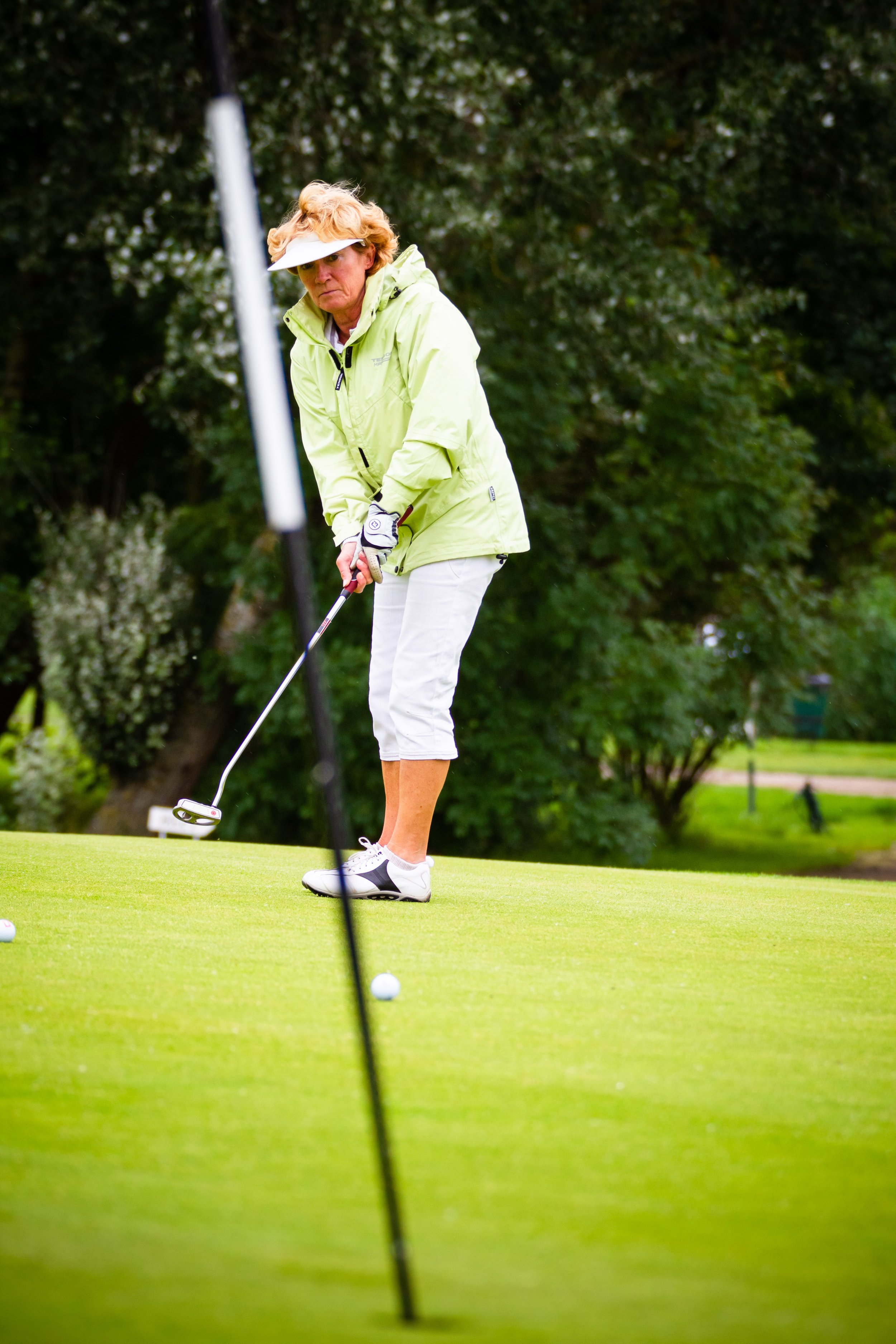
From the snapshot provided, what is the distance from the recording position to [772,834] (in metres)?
22.1

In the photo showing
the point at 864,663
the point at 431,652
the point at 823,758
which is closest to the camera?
the point at 431,652

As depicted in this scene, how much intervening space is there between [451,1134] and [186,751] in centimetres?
1177

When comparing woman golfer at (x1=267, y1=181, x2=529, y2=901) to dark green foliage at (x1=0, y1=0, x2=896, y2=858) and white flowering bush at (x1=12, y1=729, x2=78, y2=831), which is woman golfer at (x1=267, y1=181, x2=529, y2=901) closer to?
dark green foliage at (x1=0, y1=0, x2=896, y2=858)

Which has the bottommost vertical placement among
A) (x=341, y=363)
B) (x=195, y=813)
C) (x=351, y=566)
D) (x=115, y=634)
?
(x=115, y=634)

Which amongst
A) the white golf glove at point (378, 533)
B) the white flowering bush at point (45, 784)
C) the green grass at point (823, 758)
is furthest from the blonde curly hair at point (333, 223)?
the green grass at point (823, 758)

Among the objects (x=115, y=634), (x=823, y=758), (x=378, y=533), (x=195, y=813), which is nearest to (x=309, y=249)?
(x=378, y=533)

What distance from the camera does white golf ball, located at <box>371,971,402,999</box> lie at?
9.11 ft

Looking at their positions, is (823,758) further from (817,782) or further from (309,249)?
(309,249)

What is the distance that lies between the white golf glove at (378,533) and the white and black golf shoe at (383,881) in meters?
0.92

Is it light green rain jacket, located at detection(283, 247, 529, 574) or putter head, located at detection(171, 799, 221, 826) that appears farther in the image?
putter head, located at detection(171, 799, 221, 826)

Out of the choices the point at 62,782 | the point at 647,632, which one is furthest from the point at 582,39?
the point at 62,782

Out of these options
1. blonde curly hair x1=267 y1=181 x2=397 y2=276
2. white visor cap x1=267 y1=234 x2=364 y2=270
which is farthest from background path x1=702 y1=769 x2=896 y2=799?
white visor cap x1=267 y1=234 x2=364 y2=270

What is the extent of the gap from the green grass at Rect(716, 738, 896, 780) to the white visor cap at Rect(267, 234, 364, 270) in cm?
2688

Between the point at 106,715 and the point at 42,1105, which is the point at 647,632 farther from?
the point at 42,1105
